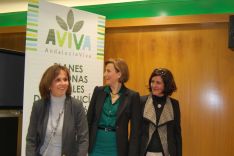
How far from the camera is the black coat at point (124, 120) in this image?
270 cm

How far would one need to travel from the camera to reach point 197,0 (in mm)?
4195

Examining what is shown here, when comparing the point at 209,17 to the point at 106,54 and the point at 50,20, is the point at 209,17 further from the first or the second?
the point at 50,20

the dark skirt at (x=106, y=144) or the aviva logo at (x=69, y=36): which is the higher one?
the aviva logo at (x=69, y=36)

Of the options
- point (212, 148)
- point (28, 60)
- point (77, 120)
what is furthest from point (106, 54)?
point (77, 120)

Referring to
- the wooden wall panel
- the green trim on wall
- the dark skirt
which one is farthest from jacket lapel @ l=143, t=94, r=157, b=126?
the green trim on wall

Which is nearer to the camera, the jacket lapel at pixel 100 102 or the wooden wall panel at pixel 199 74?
the jacket lapel at pixel 100 102

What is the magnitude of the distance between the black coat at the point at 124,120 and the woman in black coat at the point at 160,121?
101 mm

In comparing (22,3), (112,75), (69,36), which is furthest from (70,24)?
(22,3)

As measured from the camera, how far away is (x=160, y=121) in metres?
2.84

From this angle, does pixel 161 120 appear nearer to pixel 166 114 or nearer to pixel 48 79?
pixel 166 114

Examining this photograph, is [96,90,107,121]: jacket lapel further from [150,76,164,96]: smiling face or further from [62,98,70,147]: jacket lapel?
[150,76,164,96]: smiling face

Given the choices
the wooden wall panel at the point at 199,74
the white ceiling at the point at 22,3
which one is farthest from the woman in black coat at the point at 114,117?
the white ceiling at the point at 22,3

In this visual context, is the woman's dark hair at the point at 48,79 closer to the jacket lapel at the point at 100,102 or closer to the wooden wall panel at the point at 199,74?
the jacket lapel at the point at 100,102

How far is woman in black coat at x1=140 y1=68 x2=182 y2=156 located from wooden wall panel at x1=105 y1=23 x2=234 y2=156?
1.28 metres
